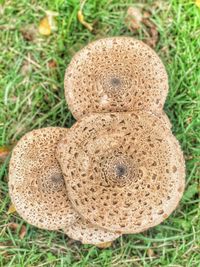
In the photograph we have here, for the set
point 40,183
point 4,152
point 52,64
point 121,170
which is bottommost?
point 4,152

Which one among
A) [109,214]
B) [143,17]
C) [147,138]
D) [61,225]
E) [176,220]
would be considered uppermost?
[143,17]

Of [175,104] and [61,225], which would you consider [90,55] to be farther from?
[61,225]

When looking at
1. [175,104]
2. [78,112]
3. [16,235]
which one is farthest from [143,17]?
[16,235]

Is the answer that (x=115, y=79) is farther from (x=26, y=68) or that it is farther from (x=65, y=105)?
(x=26, y=68)

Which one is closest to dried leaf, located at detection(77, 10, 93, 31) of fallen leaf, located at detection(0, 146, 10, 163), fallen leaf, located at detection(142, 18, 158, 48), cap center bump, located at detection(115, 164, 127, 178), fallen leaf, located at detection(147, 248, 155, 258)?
fallen leaf, located at detection(142, 18, 158, 48)

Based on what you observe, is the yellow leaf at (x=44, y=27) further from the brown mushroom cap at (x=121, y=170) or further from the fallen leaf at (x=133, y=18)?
the brown mushroom cap at (x=121, y=170)

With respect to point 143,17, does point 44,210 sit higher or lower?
lower

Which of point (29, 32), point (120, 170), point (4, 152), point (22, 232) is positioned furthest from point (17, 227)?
point (29, 32)

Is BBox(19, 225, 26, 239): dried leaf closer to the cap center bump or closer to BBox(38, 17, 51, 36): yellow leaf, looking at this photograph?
the cap center bump
